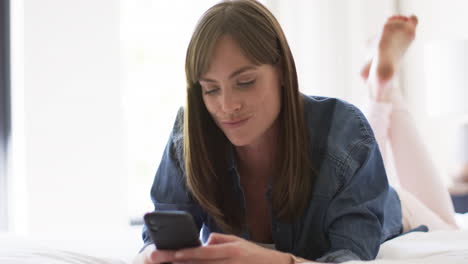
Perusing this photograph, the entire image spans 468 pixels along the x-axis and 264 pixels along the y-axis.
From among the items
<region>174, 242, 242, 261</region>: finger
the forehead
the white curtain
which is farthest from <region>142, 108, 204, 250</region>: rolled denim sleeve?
the white curtain

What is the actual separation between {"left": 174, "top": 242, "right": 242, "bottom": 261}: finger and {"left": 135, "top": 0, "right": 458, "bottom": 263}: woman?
0.32 ft

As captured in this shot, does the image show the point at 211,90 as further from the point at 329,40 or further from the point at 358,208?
the point at 329,40

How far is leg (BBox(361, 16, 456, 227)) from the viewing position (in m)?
1.71

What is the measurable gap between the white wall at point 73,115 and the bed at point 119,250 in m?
1.28

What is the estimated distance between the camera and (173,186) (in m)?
1.17

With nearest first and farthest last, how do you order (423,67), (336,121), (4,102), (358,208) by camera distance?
(358,208), (336,121), (4,102), (423,67)

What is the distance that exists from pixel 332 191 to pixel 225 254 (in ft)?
0.99

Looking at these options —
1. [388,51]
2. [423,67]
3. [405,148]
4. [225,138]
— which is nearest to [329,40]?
[423,67]

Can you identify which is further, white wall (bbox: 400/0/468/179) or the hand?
white wall (bbox: 400/0/468/179)

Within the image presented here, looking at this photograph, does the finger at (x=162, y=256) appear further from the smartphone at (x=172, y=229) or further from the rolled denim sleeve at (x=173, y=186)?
the rolled denim sleeve at (x=173, y=186)

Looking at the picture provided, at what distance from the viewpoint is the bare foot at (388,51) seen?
71.5 inches

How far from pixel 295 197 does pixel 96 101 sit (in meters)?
1.74

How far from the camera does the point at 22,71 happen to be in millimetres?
2549

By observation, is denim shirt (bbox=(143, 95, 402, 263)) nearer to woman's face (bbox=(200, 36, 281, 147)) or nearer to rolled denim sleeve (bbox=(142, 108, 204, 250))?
rolled denim sleeve (bbox=(142, 108, 204, 250))
